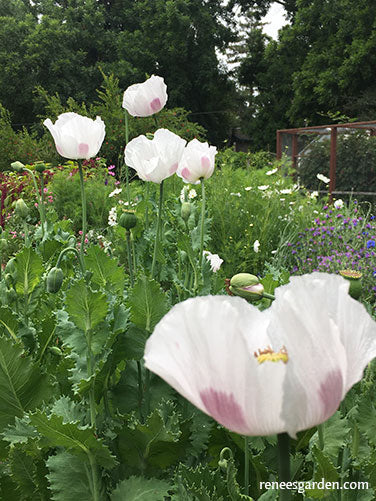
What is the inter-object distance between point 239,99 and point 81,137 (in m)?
22.5

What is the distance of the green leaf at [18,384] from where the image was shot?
0.92 m

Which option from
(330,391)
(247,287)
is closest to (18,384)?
(247,287)

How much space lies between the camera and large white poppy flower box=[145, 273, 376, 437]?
34 cm

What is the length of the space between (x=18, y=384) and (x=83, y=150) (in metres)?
0.55

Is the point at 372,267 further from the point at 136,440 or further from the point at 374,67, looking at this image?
the point at 374,67

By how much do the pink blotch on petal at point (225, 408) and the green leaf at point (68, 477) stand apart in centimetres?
54

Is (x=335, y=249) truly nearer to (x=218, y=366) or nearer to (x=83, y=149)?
(x=83, y=149)

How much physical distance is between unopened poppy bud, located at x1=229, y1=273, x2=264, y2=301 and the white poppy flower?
2.34 feet

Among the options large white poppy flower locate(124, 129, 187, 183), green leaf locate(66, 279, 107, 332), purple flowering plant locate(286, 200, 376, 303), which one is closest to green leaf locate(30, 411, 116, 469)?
green leaf locate(66, 279, 107, 332)

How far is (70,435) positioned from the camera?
0.74m

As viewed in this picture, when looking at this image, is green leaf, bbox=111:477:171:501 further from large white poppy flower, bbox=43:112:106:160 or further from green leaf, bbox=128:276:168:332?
large white poppy flower, bbox=43:112:106:160

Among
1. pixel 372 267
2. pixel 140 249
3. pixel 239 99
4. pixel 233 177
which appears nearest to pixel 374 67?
pixel 239 99

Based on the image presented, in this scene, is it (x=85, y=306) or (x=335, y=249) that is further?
(x=335, y=249)

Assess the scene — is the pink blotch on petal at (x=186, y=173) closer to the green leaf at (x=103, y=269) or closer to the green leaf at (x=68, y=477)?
the green leaf at (x=103, y=269)
